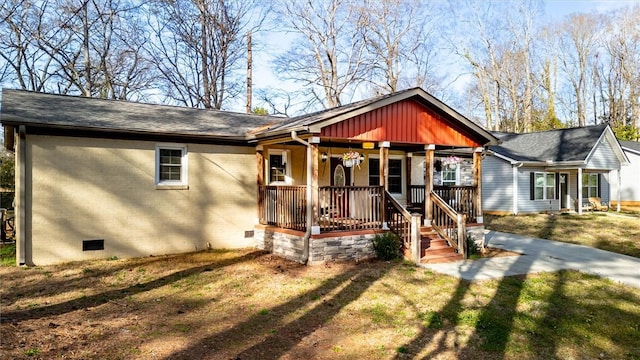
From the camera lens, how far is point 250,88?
26484mm

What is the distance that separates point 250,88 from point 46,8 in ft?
36.2

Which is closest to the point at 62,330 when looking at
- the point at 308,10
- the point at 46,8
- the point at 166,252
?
the point at 166,252

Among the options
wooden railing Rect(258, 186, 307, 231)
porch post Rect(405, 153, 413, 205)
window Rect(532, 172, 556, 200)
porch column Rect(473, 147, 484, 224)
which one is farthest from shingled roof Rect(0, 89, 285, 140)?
window Rect(532, 172, 556, 200)

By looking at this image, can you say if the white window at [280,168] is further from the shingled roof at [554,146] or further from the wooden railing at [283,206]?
the shingled roof at [554,146]

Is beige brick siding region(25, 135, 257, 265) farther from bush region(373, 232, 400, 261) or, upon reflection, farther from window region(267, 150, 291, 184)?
bush region(373, 232, 400, 261)

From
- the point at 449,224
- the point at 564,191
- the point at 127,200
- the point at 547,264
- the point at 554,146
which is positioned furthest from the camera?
the point at 564,191

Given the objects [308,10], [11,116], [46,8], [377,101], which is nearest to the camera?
[11,116]

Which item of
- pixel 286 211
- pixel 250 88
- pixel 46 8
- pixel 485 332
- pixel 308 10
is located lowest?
pixel 485 332

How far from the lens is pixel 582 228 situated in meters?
15.7

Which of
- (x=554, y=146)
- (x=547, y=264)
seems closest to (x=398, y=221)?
(x=547, y=264)

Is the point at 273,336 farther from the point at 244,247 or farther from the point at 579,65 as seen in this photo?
the point at 579,65

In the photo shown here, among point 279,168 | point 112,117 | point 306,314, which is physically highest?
point 112,117

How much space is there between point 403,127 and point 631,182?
2350 cm

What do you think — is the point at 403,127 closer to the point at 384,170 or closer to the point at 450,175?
the point at 384,170
